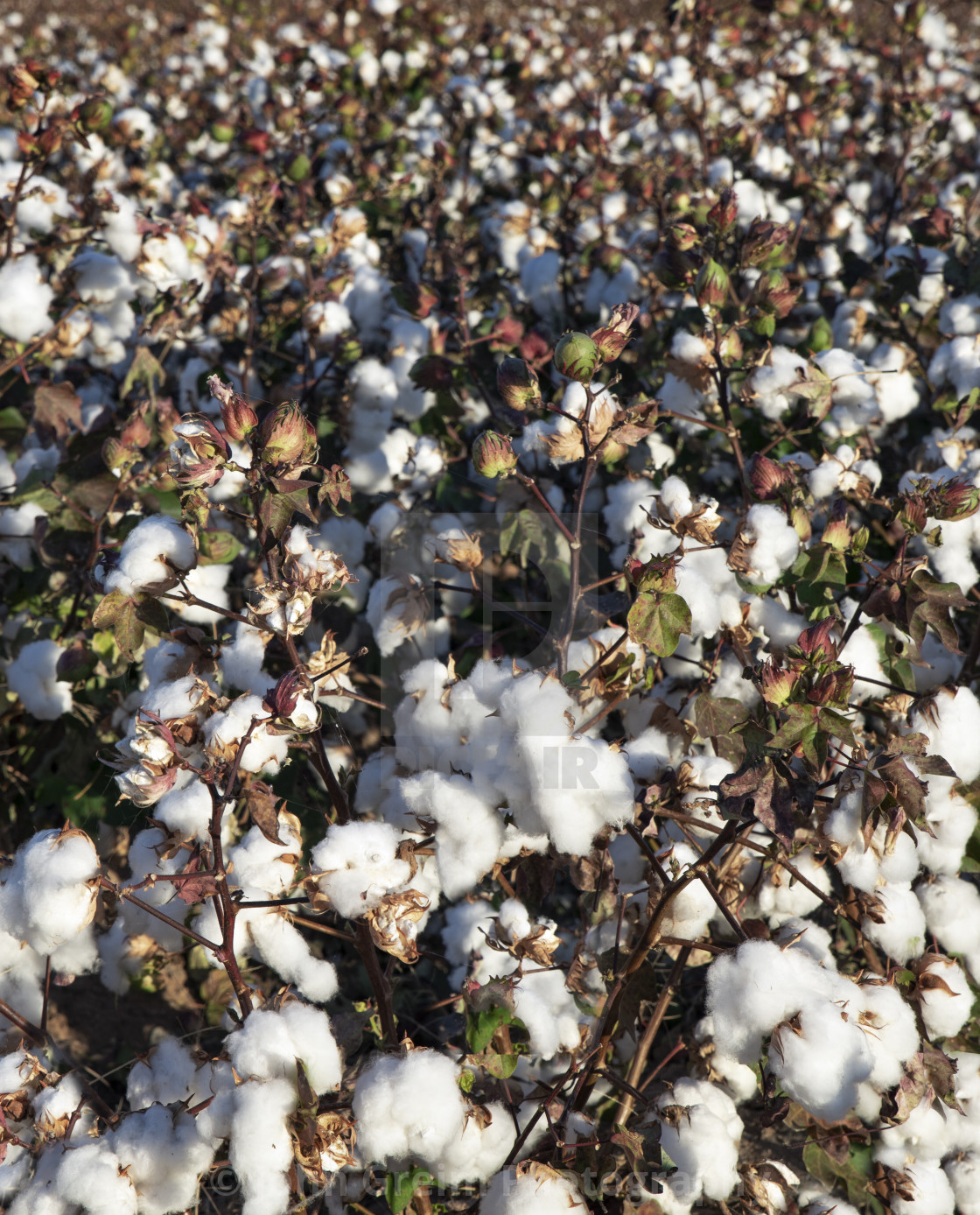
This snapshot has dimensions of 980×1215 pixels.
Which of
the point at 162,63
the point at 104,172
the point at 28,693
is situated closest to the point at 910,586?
the point at 28,693

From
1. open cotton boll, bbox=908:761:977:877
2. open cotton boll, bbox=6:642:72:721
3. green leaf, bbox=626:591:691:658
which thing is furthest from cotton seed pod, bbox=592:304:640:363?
open cotton boll, bbox=6:642:72:721

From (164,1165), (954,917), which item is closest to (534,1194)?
(164,1165)

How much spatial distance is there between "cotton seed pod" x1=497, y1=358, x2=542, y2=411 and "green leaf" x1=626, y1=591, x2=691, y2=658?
338 millimetres

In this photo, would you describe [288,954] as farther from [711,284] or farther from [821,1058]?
[711,284]

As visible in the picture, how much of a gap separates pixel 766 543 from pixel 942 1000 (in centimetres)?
75

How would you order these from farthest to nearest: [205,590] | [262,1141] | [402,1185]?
[205,590] → [402,1185] → [262,1141]

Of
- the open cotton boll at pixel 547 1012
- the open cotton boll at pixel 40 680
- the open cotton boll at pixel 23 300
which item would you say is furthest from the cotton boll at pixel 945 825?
the open cotton boll at pixel 23 300

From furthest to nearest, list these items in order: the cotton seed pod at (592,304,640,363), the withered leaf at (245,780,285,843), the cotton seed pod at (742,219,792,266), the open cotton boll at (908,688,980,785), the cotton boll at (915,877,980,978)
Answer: the cotton seed pod at (742,219,792,266), the cotton boll at (915,877,980,978), the open cotton boll at (908,688,980,785), the cotton seed pod at (592,304,640,363), the withered leaf at (245,780,285,843)

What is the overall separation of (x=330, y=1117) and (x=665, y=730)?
0.77 metres

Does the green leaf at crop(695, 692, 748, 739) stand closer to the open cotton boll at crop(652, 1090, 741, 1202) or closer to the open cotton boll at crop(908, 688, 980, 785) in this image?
the open cotton boll at crop(908, 688, 980, 785)

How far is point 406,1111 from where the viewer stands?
1085mm

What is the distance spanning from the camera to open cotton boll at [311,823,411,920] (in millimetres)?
1124

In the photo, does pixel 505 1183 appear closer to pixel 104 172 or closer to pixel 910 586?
pixel 910 586

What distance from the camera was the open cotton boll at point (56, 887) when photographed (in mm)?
1087
